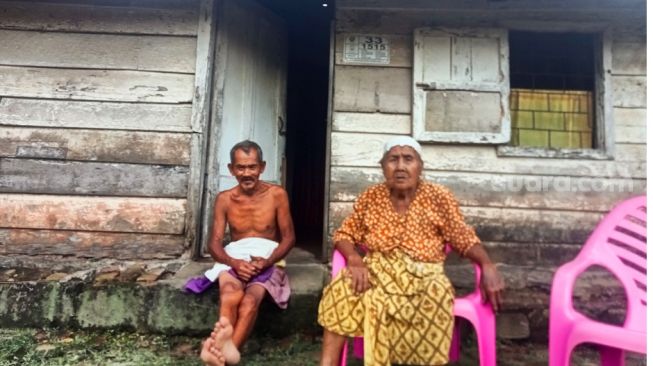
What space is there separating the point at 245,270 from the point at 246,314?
0.77ft

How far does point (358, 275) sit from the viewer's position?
193 centimetres

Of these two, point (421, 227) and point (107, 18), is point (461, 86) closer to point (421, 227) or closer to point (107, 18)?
point (421, 227)

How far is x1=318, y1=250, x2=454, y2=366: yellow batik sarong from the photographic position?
5.95 ft

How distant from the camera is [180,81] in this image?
3178 millimetres

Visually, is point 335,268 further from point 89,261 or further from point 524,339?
point 89,261

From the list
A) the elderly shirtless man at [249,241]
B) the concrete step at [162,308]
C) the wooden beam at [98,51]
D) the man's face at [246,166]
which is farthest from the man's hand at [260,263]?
the wooden beam at [98,51]

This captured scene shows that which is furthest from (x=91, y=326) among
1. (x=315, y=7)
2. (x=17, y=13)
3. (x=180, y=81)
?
(x=315, y=7)

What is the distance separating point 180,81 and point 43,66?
103 centimetres

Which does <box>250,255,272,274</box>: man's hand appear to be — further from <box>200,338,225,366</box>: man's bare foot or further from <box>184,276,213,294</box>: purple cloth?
<box>200,338,225,366</box>: man's bare foot

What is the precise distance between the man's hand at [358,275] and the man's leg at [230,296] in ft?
2.02

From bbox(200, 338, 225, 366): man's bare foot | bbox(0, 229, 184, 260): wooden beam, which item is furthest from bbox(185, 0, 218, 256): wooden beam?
bbox(200, 338, 225, 366): man's bare foot

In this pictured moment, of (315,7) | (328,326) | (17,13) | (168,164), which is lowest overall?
(328,326)

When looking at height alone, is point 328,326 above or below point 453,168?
below

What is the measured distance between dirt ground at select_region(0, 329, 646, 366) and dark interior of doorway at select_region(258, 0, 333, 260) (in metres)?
2.44
